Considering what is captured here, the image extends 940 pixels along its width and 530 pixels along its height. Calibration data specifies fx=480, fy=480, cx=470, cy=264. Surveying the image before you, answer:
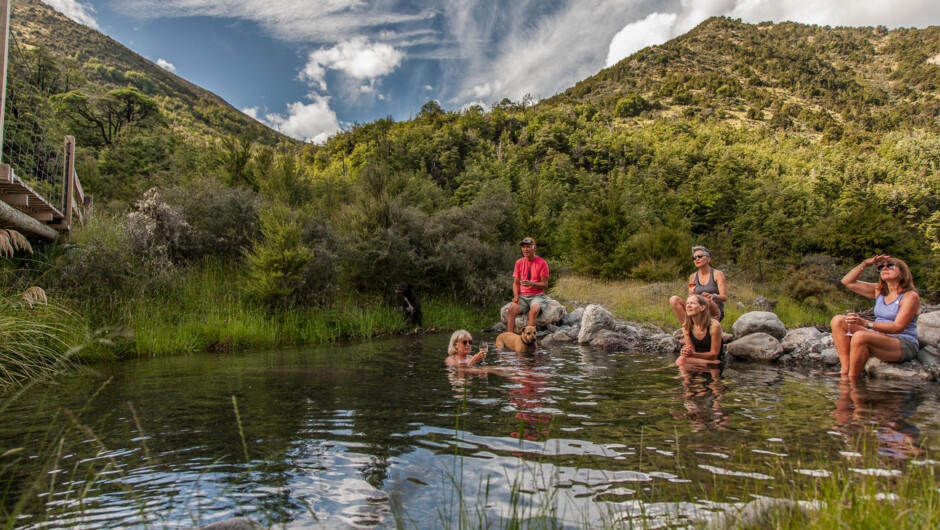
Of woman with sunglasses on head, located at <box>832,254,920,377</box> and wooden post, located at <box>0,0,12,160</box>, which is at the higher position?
wooden post, located at <box>0,0,12,160</box>

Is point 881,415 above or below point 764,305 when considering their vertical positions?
below

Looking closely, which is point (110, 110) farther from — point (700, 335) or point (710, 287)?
point (700, 335)

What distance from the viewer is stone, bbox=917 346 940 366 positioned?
6.83 metres

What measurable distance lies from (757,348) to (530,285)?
4.54m

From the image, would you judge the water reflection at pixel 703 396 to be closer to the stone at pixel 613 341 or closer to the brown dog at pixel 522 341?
the brown dog at pixel 522 341

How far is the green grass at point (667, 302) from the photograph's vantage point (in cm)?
1316

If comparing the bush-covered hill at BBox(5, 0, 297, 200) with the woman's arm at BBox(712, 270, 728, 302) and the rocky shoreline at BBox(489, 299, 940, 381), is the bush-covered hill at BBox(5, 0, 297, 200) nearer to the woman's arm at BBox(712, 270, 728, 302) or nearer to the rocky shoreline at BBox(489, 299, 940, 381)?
the rocky shoreline at BBox(489, 299, 940, 381)

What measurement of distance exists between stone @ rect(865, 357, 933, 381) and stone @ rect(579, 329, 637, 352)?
163 inches

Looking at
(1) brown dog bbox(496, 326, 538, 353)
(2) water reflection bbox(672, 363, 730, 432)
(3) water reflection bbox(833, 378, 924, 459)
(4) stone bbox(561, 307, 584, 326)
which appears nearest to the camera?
(3) water reflection bbox(833, 378, 924, 459)

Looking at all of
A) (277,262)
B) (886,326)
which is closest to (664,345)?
(886,326)

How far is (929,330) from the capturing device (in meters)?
7.64

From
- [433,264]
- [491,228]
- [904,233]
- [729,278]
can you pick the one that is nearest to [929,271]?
[904,233]

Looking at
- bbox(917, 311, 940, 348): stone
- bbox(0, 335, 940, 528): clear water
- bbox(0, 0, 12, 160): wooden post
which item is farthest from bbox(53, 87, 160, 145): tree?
bbox(917, 311, 940, 348): stone

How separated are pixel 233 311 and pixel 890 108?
438ft
